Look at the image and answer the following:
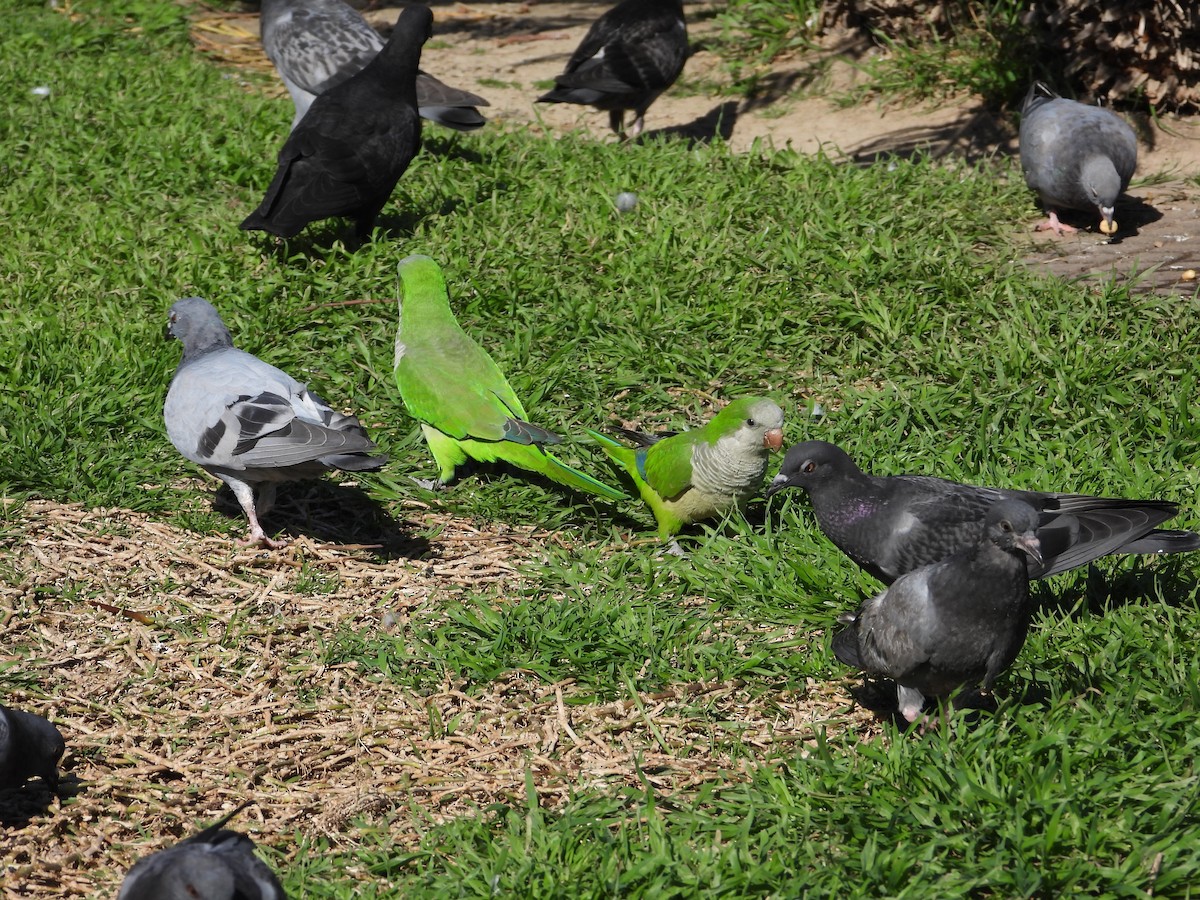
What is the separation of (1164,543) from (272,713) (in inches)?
123

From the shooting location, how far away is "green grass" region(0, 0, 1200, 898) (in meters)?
3.48

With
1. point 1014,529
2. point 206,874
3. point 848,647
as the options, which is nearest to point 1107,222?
point 1014,529

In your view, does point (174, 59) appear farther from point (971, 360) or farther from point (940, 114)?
point (971, 360)

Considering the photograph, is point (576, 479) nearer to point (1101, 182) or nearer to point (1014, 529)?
point (1014, 529)

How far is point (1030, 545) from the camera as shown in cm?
368

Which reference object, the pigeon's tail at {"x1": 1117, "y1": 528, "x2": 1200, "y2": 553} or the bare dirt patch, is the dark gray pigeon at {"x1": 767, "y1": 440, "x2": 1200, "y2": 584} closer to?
the pigeon's tail at {"x1": 1117, "y1": 528, "x2": 1200, "y2": 553}

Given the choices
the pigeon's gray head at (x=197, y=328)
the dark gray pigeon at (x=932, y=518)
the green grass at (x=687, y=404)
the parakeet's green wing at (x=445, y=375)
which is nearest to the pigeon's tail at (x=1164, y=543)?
the dark gray pigeon at (x=932, y=518)

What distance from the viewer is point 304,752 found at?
4.16 meters

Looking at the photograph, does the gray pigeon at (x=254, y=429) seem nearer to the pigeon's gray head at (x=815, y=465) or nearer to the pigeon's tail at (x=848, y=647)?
the pigeon's gray head at (x=815, y=465)

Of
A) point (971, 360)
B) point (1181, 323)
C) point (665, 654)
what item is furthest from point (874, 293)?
point (665, 654)

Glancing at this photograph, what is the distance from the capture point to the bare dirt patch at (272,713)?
384 cm

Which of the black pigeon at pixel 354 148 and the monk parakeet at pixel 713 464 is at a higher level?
the black pigeon at pixel 354 148

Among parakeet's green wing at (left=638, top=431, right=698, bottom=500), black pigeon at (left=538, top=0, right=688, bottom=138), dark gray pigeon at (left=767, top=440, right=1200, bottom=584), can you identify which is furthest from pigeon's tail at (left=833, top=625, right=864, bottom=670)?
black pigeon at (left=538, top=0, right=688, bottom=138)

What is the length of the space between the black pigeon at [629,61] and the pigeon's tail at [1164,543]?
589 cm
